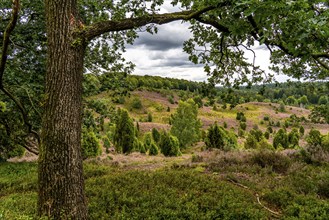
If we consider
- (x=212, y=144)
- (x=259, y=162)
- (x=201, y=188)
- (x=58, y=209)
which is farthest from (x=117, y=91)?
(x=212, y=144)

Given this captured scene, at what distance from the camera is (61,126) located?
14.5 ft

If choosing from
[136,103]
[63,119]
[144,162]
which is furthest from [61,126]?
[136,103]

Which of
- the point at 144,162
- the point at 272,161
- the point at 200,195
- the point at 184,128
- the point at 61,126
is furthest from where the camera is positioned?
the point at 184,128

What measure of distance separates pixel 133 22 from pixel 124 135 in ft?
78.9

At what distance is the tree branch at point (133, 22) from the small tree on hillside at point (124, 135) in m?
23.5

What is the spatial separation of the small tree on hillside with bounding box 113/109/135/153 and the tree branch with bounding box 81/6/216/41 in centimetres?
2349

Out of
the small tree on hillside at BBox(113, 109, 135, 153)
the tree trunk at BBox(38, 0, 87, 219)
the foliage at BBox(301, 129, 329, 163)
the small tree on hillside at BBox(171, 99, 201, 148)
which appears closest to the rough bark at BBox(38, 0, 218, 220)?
the tree trunk at BBox(38, 0, 87, 219)

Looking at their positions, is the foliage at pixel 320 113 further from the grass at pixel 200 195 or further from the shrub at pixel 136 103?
the shrub at pixel 136 103

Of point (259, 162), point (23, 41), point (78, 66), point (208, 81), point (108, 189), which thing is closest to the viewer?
point (78, 66)

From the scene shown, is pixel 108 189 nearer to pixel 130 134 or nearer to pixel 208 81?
pixel 208 81

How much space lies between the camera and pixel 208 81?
7.73 m

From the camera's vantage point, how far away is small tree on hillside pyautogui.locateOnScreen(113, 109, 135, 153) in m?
28.3

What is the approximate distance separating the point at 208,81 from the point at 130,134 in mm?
21726

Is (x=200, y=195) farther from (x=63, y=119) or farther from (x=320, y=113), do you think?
(x=320, y=113)
